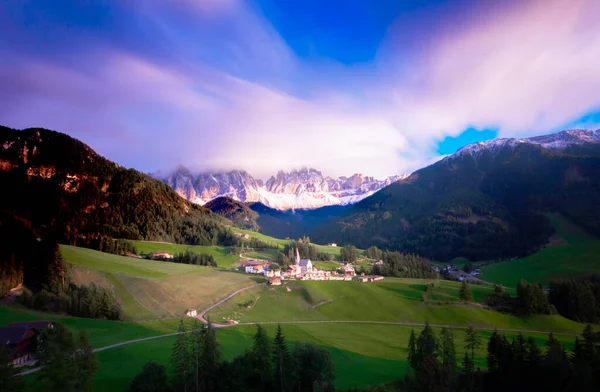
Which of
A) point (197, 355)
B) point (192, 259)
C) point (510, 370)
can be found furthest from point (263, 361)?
point (192, 259)

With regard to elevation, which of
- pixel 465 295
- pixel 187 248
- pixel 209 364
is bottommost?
pixel 209 364

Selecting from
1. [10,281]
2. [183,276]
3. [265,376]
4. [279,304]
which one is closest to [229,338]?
[265,376]

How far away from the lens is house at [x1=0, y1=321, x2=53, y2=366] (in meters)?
51.3

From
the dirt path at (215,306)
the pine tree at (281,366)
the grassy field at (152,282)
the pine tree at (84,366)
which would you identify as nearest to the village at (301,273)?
the grassy field at (152,282)

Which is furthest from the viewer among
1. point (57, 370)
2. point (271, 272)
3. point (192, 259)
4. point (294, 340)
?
point (192, 259)

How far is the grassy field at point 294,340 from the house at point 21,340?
880cm

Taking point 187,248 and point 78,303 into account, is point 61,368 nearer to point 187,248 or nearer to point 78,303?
point 78,303

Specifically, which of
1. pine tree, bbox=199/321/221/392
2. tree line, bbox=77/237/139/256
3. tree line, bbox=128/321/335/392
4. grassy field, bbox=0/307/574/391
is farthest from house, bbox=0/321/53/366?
tree line, bbox=77/237/139/256

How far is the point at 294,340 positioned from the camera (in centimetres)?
7138

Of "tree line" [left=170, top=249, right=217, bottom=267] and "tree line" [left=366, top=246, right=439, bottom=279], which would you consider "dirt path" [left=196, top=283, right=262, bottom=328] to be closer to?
"tree line" [left=170, top=249, right=217, bottom=267]

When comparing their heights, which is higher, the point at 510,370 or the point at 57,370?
the point at 57,370

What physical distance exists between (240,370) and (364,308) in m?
66.5

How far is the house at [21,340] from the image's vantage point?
51312 millimetres

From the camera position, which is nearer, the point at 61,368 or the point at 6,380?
the point at 6,380
